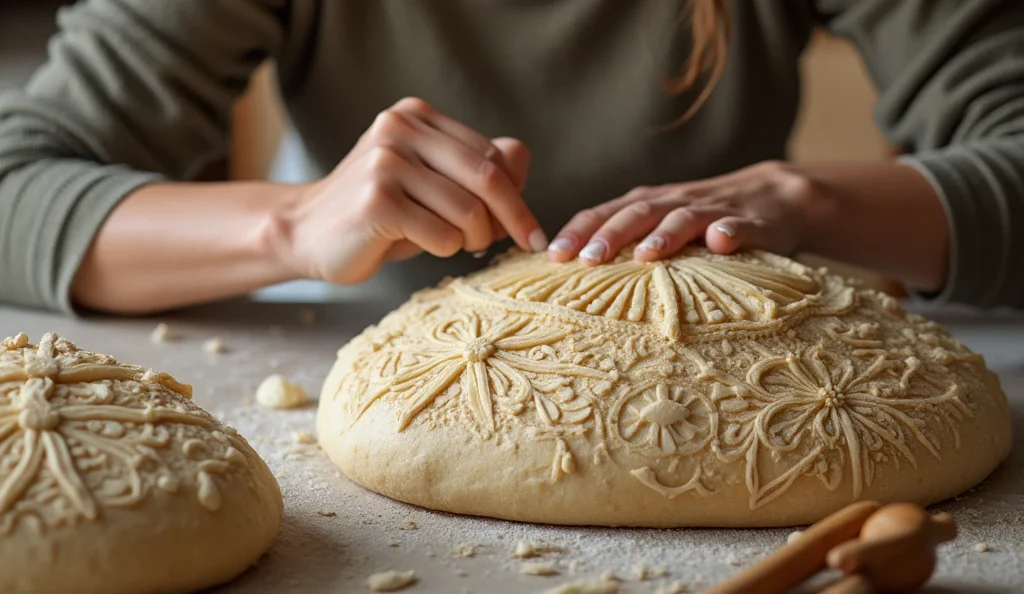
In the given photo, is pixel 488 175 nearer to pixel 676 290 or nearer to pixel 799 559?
pixel 676 290

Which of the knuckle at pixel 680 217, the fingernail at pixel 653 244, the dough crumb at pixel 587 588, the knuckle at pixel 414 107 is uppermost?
the knuckle at pixel 414 107

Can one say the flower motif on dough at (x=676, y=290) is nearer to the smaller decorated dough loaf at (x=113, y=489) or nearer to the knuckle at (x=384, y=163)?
the knuckle at (x=384, y=163)

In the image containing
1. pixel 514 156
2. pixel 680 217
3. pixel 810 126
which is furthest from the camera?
pixel 810 126

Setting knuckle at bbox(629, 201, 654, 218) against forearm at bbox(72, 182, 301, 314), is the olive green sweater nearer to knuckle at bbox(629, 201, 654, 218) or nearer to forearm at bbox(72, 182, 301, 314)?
forearm at bbox(72, 182, 301, 314)

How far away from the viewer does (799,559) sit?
2.14ft

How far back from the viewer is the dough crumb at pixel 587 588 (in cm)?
70

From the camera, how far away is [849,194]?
4.37 ft

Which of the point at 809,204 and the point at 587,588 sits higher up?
the point at 809,204

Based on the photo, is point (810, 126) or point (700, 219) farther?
point (810, 126)

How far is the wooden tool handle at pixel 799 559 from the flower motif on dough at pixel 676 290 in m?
0.27

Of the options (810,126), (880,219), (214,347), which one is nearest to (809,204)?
(880,219)

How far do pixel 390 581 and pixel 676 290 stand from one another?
0.42m

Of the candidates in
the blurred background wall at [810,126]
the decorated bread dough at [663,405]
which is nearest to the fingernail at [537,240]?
the decorated bread dough at [663,405]

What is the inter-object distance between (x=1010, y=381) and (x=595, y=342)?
71cm
